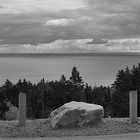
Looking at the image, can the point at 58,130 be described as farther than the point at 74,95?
No

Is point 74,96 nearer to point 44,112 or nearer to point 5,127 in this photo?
point 44,112

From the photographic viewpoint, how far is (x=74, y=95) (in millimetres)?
51312

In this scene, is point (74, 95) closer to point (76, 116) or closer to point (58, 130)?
point (76, 116)

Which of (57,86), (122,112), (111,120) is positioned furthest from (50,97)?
(111,120)

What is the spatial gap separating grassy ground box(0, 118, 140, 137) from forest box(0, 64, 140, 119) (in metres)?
34.9

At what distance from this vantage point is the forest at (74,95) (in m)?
46.9

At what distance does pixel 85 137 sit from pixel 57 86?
152 feet

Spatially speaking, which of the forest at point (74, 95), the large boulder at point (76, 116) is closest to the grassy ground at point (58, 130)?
the large boulder at point (76, 116)

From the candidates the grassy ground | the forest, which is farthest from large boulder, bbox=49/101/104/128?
the forest

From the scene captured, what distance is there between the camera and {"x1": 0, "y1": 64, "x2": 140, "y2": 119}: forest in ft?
154

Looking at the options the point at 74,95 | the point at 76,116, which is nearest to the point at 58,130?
the point at 76,116

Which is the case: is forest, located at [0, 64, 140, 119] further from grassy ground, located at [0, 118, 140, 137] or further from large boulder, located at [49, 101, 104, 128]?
large boulder, located at [49, 101, 104, 128]

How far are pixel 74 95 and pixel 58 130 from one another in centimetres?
4322

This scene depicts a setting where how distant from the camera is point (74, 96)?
51000 mm
